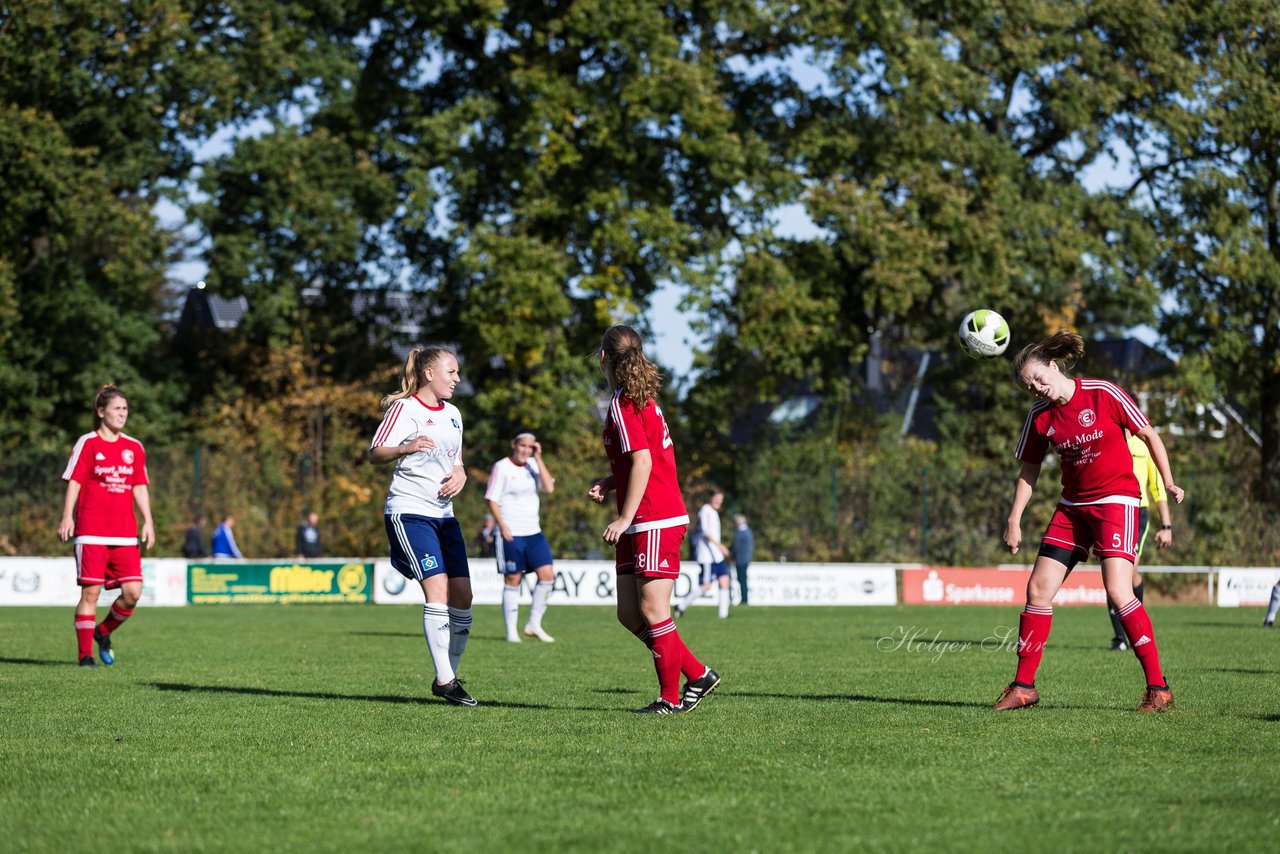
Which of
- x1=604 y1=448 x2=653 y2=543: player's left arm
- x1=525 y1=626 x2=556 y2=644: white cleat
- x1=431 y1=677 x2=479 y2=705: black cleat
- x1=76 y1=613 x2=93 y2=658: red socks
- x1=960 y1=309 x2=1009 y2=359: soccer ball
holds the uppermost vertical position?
x1=960 y1=309 x2=1009 y2=359: soccer ball

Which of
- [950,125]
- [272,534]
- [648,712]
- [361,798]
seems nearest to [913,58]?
[950,125]

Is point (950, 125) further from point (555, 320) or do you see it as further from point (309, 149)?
point (309, 149)

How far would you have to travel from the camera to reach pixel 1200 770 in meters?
6.25

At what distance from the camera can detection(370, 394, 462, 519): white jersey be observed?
8.88 m

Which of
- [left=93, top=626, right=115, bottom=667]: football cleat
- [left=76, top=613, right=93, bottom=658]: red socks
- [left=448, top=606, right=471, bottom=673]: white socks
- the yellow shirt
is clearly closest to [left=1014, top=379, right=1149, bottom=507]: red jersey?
[left=448, top=606, right=471, bottom=673]: white socks

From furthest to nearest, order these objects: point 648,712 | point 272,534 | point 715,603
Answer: point 272,534, point 715,603, point 648,712

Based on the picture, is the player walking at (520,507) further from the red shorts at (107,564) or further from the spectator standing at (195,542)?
the spectator standing at (195,542)

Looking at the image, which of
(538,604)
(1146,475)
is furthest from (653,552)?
(538,604)

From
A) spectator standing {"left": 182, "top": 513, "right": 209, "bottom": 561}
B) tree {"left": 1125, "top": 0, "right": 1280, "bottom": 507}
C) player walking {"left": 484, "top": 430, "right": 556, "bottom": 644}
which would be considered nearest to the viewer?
player walking {"left": 484, "top": 430, "right": 556, "bottom": 644}

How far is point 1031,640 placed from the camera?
340 inches

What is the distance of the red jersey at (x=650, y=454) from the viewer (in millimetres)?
8156

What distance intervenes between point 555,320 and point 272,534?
756 centimetres

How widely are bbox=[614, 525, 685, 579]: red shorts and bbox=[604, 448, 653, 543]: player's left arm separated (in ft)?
0.39

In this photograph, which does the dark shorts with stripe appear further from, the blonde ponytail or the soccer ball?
the soccer ball
